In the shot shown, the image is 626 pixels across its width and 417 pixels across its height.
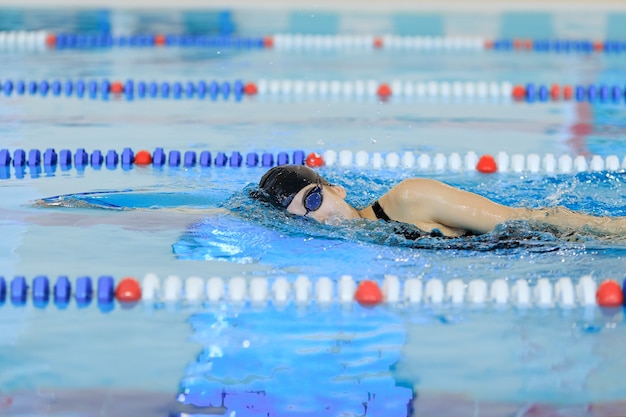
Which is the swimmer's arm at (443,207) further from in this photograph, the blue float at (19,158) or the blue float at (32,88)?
the blue float at (32,88)

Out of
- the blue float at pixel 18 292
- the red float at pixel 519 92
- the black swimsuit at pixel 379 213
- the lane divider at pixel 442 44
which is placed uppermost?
the lane divider at pixel 442 44

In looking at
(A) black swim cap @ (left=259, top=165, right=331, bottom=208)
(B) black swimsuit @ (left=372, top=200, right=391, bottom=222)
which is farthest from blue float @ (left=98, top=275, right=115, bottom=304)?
(B) black swimsuit @ (left=372, top=200, right=391, bottom=222)

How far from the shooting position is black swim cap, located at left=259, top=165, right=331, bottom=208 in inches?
153

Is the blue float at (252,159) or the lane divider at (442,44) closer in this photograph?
the blue float at (252,159)

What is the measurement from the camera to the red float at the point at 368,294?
3.45m

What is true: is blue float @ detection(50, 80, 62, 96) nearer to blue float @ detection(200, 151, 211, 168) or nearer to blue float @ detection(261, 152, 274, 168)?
blue float @ detection(200, 151, 211, 168)

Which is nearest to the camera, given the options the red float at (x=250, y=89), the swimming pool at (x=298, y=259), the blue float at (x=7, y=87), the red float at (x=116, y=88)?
the swimming pool at (x=298, y=259)

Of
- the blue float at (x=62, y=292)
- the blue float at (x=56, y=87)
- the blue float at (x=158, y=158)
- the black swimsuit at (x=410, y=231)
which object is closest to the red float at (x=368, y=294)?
the black swimsuit at (x=410, y=231)

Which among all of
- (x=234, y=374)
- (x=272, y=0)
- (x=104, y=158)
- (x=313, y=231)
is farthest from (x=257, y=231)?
(x=272, y=0)

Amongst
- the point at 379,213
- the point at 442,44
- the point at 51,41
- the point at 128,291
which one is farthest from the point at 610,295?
the point at 51,41

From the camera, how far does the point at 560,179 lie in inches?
204

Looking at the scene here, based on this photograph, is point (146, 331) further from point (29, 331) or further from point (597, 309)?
point (597, 309)

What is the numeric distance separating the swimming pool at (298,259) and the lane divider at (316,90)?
2 cm

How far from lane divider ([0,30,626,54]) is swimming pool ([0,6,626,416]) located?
1559 mm
